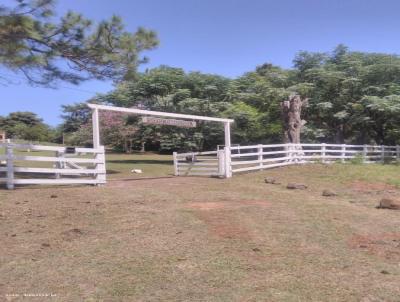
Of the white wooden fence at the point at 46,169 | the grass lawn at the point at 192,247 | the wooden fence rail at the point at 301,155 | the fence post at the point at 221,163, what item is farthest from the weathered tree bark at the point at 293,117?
the white wooden fence at the point at 46,169

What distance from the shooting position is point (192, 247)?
6.73m

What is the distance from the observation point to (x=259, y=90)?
32156 millimetres

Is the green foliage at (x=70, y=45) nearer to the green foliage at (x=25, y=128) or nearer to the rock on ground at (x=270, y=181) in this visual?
the rock on ground at (x=270, y=181)

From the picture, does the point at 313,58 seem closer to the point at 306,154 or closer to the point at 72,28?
the point at 306,154

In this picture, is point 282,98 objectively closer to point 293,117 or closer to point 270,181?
point 293,117

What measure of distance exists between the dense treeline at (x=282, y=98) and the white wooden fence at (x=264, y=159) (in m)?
2.45

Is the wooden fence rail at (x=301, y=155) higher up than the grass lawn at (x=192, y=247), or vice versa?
the wooden fence rail at (x=301, y=155)

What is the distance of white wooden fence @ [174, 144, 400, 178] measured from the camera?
17.1 metres

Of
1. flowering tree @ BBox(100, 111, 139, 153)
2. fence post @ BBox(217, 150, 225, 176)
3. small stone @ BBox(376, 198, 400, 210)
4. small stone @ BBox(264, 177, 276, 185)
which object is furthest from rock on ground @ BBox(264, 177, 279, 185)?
flowering tree @ BBox(100, 111, 139, 153)

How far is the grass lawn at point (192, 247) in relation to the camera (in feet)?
17.1

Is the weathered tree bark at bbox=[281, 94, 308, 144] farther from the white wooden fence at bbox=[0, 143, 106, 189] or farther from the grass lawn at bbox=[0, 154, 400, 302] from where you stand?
the white wooden fence at bbox=[0, 143, 106, 189]

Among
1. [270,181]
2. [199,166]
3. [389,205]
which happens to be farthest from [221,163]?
[389,205]

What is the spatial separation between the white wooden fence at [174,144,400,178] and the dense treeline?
8.03ft

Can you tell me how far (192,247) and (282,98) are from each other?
75.0 ft
